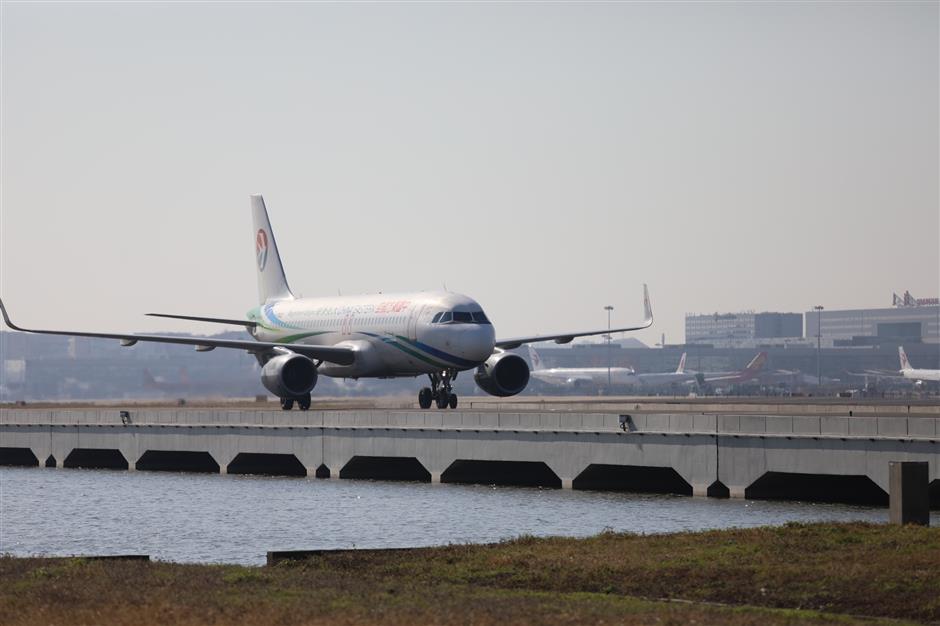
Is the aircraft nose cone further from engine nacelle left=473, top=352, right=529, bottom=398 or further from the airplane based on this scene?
engine nacelle left=473, top=352, right=529, bottom=398

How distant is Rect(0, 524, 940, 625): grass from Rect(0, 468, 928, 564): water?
8340 millimetres

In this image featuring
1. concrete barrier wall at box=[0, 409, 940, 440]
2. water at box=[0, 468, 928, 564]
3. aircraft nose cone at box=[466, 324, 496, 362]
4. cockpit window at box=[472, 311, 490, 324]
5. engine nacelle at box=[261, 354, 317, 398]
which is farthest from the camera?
engine nacelle at box=[261, 354, 317, 398]

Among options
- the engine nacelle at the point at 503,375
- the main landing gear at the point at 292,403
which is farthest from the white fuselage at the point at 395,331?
the engine nacelle at the point at 503,375

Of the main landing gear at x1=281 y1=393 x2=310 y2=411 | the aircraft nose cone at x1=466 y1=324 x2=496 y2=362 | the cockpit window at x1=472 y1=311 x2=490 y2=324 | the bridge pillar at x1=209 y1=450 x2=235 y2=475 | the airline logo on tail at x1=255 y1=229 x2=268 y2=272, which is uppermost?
the airline logo on tail at x1=255 y1=229 x2=268 y2=272

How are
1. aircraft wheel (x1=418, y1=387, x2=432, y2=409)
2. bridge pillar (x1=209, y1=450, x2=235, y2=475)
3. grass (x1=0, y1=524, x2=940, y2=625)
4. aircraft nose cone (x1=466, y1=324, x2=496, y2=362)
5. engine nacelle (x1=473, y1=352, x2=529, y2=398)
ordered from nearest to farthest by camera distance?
grass (x1=0, y1=524, x2=940, y2=625) → bridge pillar (x1=209, y1=450, x2=235, y2=475) → aircraft nose cone (x1=466, y1=324, x2=496, y2=362) → aircraft wheel (x1=418, y1=387, x2=432, y2=409) → engine nacelle (x1=473, y1=352, x2=529, y2=398)

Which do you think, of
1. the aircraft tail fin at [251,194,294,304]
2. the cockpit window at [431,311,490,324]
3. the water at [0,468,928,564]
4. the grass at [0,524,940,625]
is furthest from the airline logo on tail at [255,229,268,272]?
the grass at [0,524,940,625]

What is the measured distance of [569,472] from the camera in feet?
175

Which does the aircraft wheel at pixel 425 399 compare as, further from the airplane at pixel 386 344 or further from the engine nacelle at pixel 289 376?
the engine nacelle at pixel 289 376

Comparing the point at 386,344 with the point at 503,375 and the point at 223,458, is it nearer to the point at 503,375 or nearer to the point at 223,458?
the point at 503,375

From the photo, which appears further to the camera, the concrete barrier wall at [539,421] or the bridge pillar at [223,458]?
the bridge pillar at [223,458]

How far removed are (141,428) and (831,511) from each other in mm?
34449

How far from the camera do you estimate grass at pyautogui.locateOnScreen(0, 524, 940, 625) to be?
75.0 ft

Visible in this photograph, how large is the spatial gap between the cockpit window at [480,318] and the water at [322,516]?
11.5 meters

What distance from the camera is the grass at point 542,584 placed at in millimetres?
22859
